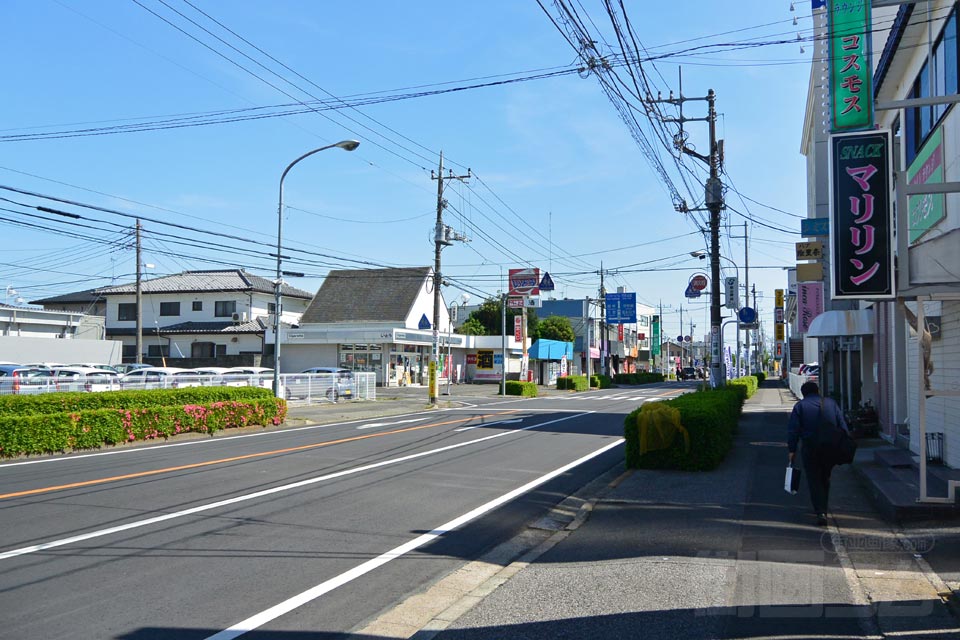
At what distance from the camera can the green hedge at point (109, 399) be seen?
16375mm

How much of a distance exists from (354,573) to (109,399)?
43.6 feet

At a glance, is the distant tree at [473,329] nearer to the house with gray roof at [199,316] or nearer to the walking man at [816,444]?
the house with gray roof at [199,316]

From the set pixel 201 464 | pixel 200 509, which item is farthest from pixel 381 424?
pixel 200 509

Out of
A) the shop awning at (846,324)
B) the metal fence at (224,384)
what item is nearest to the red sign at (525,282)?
the metal fence at (224,384)

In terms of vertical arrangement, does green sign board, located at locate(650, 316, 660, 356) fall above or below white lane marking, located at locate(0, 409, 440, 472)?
above

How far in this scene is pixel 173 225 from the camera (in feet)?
77.4

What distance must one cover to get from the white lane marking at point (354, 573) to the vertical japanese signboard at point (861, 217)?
17.3 ft

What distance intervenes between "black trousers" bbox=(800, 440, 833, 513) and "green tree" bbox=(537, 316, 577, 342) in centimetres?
6451

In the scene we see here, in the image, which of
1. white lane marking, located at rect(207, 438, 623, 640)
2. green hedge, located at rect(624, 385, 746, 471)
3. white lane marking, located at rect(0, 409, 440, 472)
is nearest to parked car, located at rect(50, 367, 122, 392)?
white lane marking, located at rect(0, 409, 440, 472)

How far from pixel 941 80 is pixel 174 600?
→ 40.9 ft

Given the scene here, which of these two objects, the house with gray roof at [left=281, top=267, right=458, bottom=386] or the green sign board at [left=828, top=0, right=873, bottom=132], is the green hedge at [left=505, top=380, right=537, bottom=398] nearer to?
the house with gray roof at [left=281, top=267, right=458, bottom=386]

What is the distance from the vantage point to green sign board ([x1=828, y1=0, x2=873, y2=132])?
43.0 feet

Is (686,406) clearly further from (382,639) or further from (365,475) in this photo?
(382,639)

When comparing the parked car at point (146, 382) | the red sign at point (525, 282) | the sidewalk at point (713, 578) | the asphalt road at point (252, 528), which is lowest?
the asphalt road at point (252, 528)
